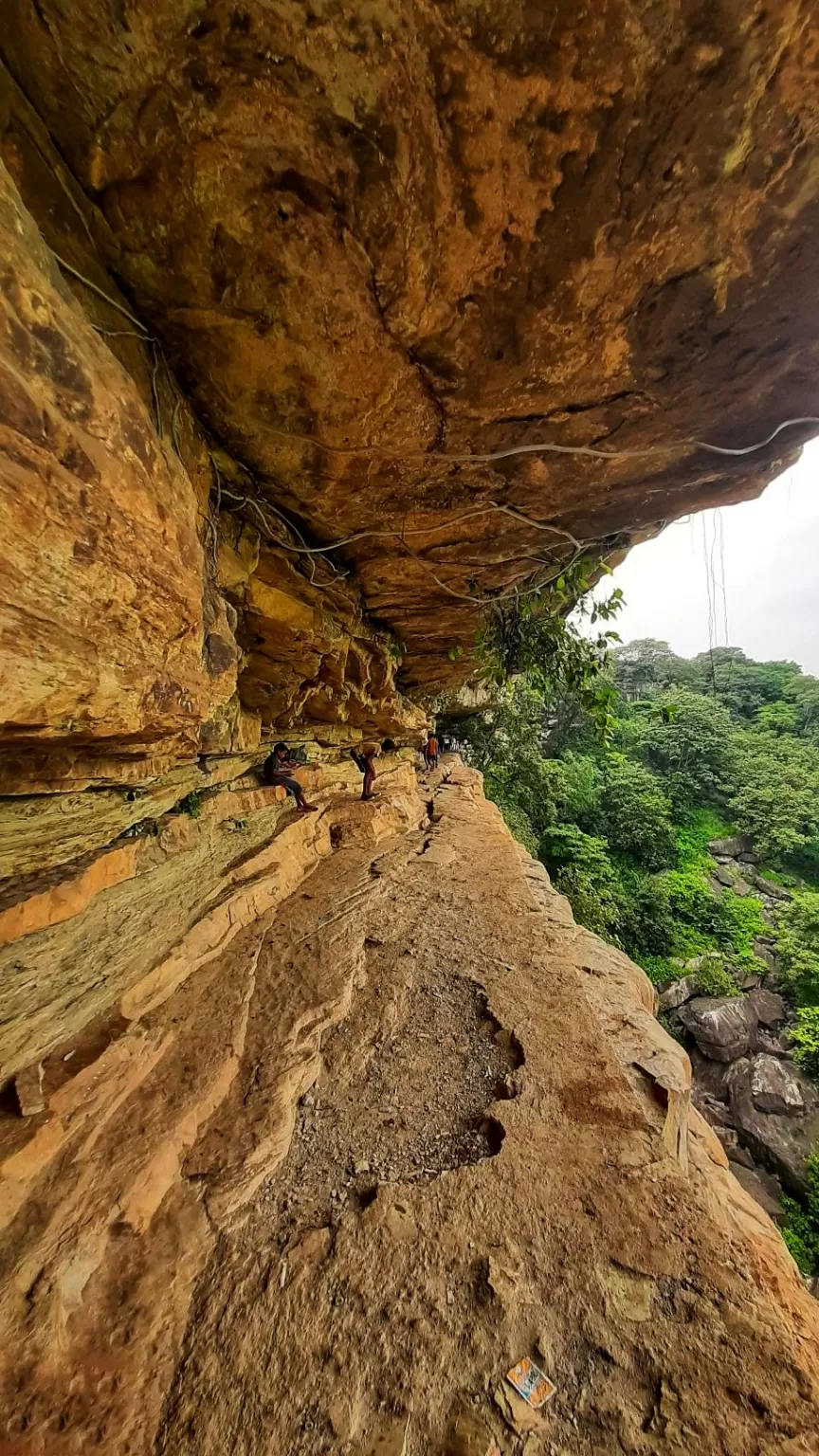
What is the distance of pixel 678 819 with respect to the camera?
776 inches

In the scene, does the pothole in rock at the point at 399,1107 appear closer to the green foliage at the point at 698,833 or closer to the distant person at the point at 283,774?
the distant person at the point at 283,774

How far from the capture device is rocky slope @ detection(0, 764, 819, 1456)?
1.49 meters

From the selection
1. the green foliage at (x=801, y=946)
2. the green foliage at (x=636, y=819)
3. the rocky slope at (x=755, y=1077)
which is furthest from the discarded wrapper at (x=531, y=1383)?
the green foliage at (x=636, y=819)

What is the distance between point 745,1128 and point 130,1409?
14.4 metres

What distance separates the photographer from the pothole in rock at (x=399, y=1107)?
226 cm

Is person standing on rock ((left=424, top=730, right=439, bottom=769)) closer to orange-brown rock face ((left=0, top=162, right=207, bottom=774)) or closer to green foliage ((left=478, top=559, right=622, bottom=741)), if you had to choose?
green foliage ((left=478, top=559, right=622, bottom=741))

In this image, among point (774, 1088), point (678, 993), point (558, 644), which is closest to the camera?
point (558, 644)

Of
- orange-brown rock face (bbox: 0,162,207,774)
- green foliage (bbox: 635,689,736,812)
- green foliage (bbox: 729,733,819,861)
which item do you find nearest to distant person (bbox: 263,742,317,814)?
orange-brown rock face (bbox: 0,162,207,774)

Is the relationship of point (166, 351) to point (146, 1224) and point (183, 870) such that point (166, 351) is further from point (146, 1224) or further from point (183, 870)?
point (146, 1224)

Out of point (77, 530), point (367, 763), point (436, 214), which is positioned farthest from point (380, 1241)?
point (367, 763)

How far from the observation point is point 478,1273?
1857 millimetres

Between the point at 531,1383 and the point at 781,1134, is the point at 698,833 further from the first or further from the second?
the point at 531,1383

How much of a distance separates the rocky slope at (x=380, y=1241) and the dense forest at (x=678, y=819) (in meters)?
9.73

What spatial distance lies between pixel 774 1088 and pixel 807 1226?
2435 millimetres
